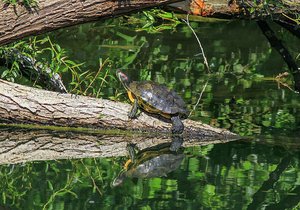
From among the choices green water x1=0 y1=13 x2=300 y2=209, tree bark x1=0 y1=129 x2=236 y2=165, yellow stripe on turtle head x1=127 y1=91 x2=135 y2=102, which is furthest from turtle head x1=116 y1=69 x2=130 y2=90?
tree bark x1=0 y1=129 x2=236 y2=165

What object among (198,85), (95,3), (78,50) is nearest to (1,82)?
(95,3)

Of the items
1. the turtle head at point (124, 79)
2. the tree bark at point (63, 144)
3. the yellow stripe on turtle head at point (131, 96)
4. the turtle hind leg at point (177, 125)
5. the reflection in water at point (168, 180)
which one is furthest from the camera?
the turtle head at point (124, 79)

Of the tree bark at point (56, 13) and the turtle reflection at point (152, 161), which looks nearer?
the tree bark at point (56, 13)

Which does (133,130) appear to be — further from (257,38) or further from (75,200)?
(257,38)

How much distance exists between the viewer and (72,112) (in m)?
7.23

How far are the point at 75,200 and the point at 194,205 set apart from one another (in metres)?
0.72

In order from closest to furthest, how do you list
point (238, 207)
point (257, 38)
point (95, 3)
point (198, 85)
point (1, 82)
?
point (238, 207) < point (95, 3) < point (1, 82) < point (198, 85) < point (257, 38)

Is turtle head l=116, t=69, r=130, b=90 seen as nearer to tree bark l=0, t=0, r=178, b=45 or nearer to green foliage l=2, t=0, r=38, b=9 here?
tree bark l=0, t=0, r=178, b=45

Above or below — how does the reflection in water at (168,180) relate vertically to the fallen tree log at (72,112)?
below

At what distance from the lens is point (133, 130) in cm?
728

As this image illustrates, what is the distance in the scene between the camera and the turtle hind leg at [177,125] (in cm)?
714

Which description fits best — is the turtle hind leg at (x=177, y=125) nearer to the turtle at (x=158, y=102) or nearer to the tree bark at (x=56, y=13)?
the turtle at (x=158, y=102)

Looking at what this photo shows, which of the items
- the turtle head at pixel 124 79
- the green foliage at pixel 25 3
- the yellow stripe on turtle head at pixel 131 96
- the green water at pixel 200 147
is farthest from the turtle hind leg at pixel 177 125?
the green foliage at pixel 25 3

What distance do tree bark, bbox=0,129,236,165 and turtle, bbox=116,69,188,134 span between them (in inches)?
6.5
